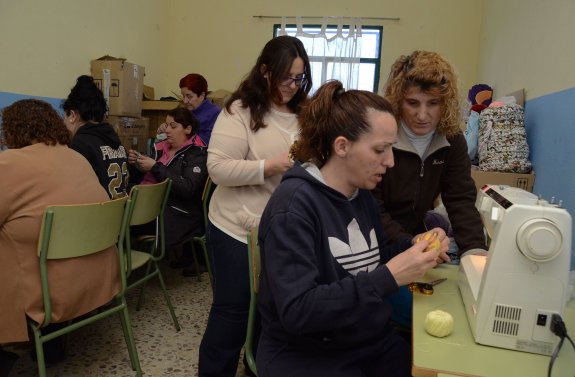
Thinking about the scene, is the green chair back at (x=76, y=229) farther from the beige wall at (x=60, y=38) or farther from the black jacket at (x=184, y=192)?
the beige wall at (x=60, y=38)

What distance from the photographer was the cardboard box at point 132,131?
3500 millimetres

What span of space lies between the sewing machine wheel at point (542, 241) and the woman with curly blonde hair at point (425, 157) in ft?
1.37

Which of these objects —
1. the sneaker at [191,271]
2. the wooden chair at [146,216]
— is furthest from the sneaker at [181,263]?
the wooden chair at [146,216]

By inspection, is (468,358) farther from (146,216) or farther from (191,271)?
(191,271)

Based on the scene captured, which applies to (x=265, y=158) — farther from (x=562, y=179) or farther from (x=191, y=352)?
(x=562, y=179)

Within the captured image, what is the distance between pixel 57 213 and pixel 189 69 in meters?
4.17

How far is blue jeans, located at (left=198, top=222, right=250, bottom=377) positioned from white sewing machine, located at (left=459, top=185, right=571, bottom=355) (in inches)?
32.9

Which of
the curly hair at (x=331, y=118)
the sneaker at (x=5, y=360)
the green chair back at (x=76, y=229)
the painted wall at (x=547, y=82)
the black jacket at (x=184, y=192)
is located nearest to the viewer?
the curly hair at (x=331, y=118)

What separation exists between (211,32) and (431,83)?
444 centimetres

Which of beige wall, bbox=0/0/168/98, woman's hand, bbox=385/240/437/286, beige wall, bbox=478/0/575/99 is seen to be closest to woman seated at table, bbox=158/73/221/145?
beige wall, bbox=0/0/168/98

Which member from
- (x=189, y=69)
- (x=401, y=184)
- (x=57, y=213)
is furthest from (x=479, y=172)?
(x=189, y=69)

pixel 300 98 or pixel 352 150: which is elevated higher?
pixel 300 98

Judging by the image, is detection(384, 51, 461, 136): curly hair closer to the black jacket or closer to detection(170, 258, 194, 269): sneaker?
the black jacket

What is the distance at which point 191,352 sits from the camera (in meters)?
2.12
